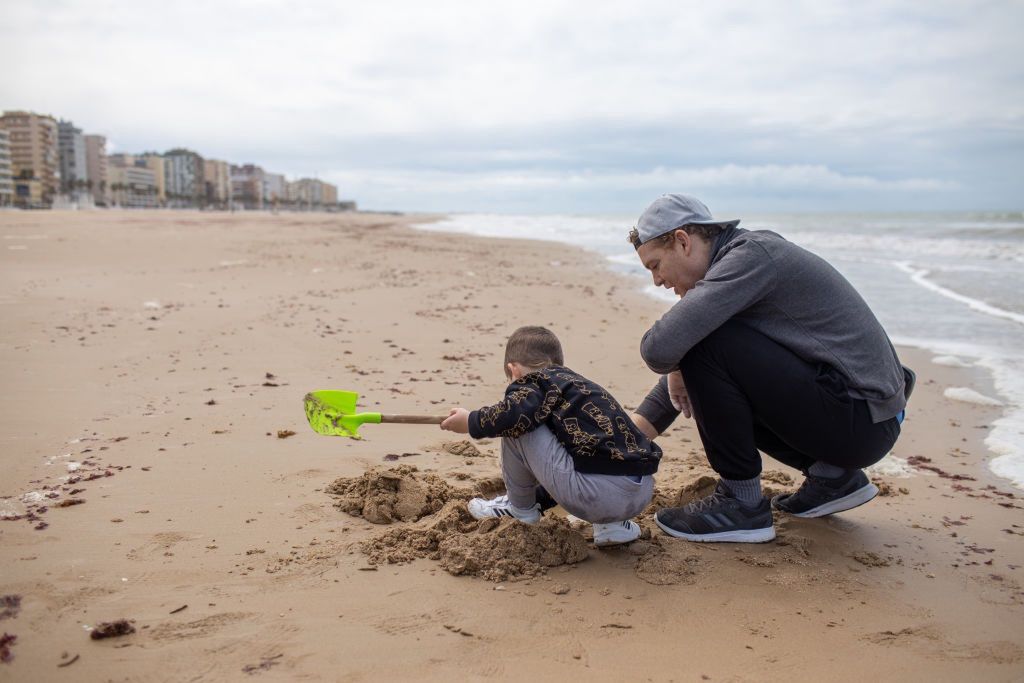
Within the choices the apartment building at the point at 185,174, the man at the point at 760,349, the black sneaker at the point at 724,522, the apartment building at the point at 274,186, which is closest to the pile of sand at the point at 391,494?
the black sneaker at the point at 724,522

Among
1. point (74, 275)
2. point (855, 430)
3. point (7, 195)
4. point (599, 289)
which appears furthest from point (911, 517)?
point (7, 195)

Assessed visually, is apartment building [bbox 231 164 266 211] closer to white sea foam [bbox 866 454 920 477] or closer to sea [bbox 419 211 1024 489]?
sea [bbox 419 211 1024 489]

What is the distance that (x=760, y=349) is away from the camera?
234 centimetres

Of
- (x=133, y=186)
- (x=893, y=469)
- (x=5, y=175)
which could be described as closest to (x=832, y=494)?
(x=893, y=469)

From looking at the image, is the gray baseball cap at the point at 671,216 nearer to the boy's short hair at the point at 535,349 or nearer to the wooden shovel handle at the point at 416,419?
the boy's short hair at the point at 535,349

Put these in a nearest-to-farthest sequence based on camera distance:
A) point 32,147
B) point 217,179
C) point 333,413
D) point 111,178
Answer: point 333,413, point 32,147, point 111,178, point 217,179

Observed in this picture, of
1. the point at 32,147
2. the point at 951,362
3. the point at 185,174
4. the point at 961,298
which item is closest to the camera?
the point at 951,362

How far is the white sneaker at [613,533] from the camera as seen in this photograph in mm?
2451

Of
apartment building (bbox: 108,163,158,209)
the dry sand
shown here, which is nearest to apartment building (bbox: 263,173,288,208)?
apartment building (bbox: 108,163,158,209)

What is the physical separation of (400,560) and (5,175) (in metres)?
93.9

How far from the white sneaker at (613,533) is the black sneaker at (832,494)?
2.40ft

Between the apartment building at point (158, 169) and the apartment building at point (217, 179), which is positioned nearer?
the apartment building at point (158, 169)

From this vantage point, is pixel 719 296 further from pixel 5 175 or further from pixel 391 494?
pixel 5 175

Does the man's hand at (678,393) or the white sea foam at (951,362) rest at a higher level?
the man's hand at (678,393)
